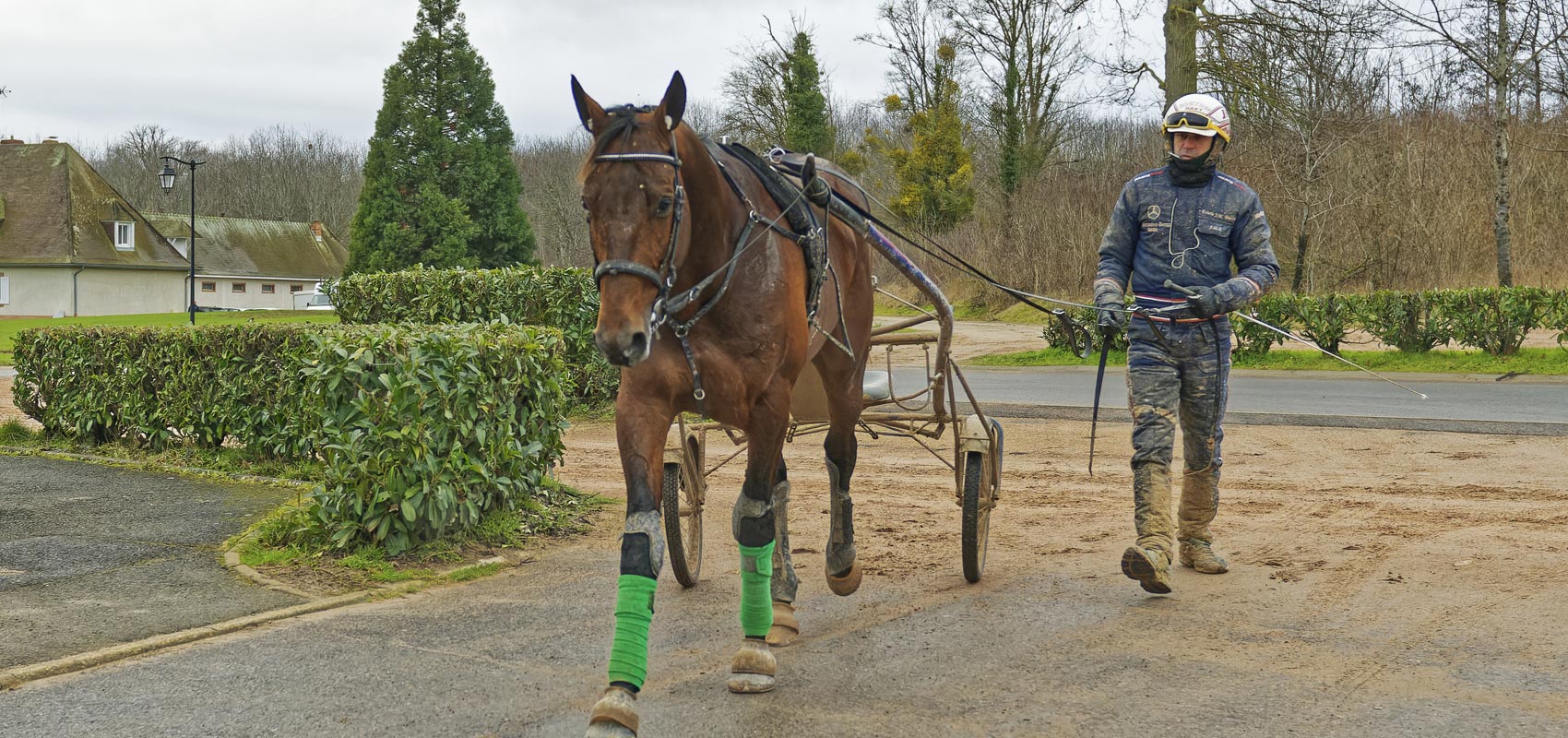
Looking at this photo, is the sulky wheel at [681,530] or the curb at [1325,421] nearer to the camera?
the sulky wheel at [681,530]

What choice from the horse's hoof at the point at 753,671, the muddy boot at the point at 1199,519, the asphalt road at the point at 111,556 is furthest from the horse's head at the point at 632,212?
the muddy boot at the point at 1199,519

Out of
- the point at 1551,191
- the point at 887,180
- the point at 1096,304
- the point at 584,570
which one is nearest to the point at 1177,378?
the point at 1096,304

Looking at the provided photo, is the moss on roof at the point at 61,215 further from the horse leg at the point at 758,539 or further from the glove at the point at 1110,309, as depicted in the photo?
the horse leg at the point at 758,539

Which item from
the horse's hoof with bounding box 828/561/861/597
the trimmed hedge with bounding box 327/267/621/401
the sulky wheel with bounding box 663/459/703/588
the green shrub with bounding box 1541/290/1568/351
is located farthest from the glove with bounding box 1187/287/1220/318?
the green shrub with bounding box 1541/290/1568/351

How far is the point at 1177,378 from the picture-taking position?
5785 millimetres

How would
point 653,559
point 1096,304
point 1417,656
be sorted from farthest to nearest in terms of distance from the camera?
point 1096,304
point 1417,656
point 653,559

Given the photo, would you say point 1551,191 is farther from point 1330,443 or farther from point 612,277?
point 612,277

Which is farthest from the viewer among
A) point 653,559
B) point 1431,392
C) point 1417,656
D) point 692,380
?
point 1431,392

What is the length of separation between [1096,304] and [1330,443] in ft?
19.4

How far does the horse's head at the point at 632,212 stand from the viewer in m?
3.52

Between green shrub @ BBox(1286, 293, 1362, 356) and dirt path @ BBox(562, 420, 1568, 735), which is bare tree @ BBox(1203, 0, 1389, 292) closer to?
green shrub @ BBox(1286, 293, 1362, 356)

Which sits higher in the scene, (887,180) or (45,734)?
(887,180)

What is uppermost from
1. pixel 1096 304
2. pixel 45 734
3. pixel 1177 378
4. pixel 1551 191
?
pixel 1551 191

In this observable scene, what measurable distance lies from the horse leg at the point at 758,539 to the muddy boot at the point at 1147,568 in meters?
1.69
